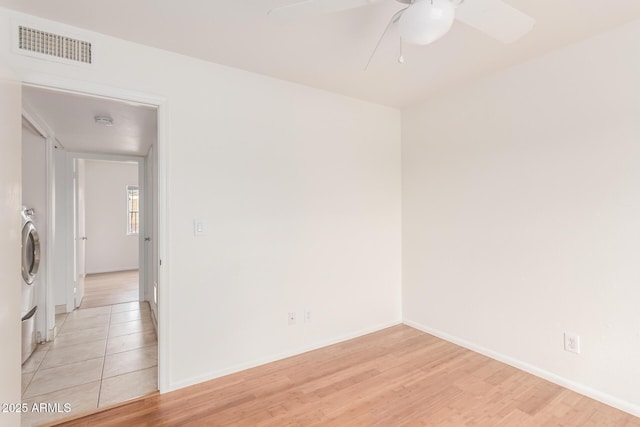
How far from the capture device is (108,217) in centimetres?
668

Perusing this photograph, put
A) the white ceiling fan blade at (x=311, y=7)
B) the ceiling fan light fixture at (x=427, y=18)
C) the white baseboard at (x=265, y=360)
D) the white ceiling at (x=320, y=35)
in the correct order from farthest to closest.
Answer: the white baseboard at (x=265, y=360) < the white ceiling at (x=320, y=35) < the white ceiling fan blade at (x=311, y=7) < the ceiling fan light fixture at (x=427, y=18)

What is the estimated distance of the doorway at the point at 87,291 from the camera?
2295 millimetres

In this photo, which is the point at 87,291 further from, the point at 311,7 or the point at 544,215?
the point at 544,215

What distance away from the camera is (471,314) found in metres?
2.82

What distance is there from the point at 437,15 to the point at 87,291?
246 inches

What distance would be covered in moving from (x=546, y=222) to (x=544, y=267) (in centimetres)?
35

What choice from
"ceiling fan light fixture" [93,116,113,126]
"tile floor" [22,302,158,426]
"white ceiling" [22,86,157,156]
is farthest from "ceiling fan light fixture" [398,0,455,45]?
"ceiling fan light fixture" [93,116,113,126]

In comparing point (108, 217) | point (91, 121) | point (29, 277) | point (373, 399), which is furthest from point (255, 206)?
point (108, 217)

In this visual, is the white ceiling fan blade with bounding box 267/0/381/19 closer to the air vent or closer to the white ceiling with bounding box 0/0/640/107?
the white ceiling with bounding box 0/0/640/107

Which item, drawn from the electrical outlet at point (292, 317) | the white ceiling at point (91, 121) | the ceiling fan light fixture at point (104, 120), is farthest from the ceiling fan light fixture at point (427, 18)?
the ceiling fan light fixture at point (104, 120)

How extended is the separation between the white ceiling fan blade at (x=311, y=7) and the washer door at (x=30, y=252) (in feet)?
9.92

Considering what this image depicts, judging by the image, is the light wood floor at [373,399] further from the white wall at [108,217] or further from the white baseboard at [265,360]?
the white wall at [108,217]

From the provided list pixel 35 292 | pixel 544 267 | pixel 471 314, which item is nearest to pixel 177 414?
pixel 35 292

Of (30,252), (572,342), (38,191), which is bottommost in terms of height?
(572,342)
